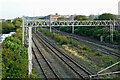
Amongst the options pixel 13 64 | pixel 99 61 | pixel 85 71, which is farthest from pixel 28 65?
pixel 99 61

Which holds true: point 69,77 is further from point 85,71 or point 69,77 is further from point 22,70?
point 22,70

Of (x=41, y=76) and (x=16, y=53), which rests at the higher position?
(x=16, y=53)

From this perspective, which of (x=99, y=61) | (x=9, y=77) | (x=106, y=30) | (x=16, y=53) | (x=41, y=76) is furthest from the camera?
(x=106, y=30)

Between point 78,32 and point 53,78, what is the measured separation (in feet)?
118

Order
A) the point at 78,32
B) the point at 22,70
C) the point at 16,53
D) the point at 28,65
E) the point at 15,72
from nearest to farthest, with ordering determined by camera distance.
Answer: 1. the point at 15,72
2. the point at 22,70
3. the point at 16,53
4. the point at 28,65
5. the point at 78,32

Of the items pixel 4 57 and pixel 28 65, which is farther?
pixel 28 65

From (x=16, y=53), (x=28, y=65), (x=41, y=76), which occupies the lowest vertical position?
(x=41, y=76)

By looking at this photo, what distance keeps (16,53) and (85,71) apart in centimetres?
543

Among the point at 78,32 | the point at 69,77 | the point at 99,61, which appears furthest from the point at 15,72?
the point at 78,32

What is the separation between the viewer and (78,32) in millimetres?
47312

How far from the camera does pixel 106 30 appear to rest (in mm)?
33125

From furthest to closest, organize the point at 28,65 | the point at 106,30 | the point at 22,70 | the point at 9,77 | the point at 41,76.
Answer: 1. the point at 106,30
2. the point at 41,76
3. the point at 28,65
4. the point at 22,70
5. the point at 9,77

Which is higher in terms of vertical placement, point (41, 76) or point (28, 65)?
point (28, 65)

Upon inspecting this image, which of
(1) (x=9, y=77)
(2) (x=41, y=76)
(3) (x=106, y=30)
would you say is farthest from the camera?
(3) (x=106, y=30)
